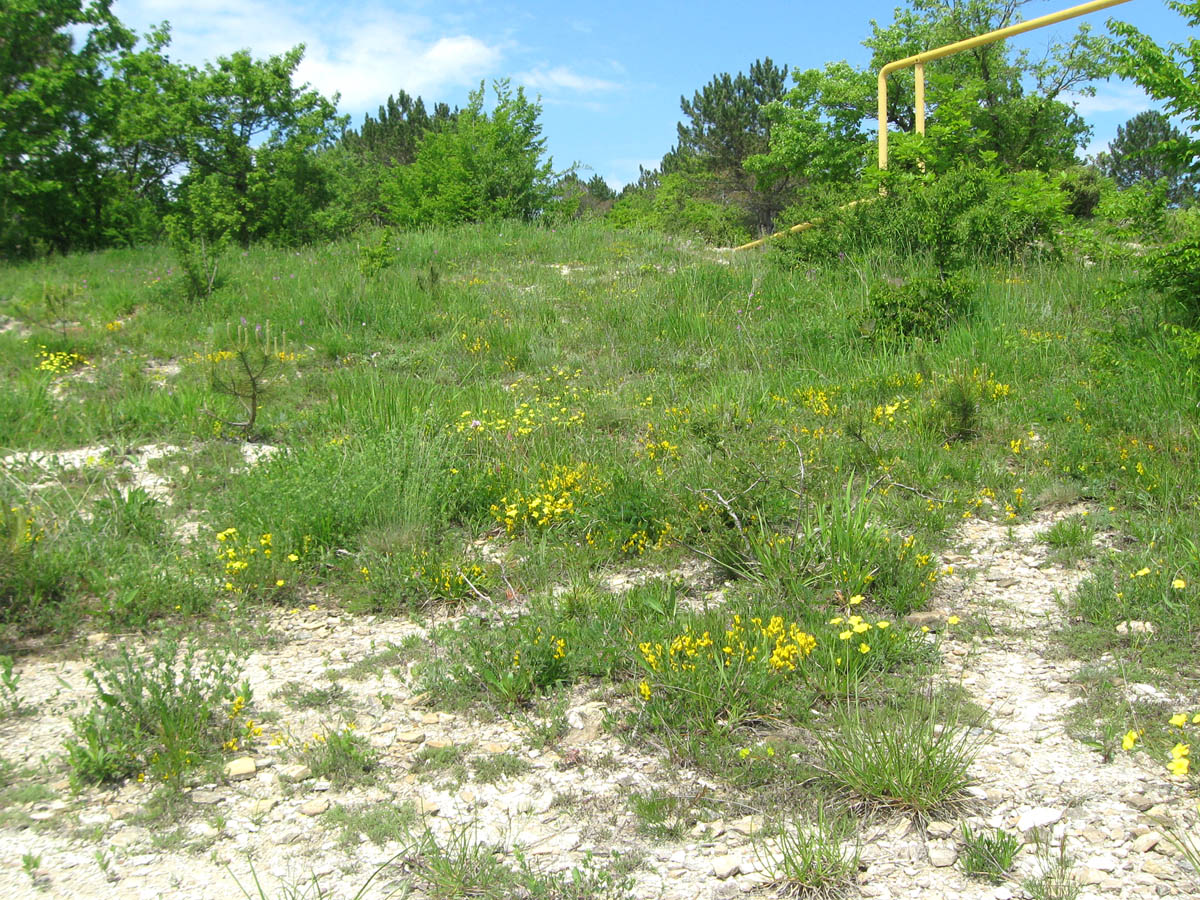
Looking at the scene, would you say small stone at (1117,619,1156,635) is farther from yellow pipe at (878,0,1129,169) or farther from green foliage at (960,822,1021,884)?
yellow pipe at (878,0,1129,169)

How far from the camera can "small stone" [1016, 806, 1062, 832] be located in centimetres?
257

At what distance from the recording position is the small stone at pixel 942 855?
248cm

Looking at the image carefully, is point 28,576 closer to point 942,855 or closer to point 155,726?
point 155,726

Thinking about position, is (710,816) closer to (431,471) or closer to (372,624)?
(372,624)

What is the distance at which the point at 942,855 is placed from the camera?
251 centimetres

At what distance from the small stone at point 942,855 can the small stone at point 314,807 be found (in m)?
1.86

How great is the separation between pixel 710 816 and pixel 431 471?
9.77ft

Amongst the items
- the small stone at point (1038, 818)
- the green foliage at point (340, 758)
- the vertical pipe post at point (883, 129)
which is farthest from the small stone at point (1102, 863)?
the vertical pipe post at point (883, 129)

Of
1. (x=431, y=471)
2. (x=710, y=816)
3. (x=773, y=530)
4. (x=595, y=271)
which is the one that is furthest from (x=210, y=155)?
(x=710, y=816)

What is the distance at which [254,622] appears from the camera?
424 centimetres

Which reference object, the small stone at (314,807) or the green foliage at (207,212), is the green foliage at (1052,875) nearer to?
the small stone at (314,807)

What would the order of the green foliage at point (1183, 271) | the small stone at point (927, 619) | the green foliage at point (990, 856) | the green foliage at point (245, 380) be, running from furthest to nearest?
the green foliage at point (245, 380)
the green foliage at point (1183, 271)
the small stone at point (927, 619)
the green foliage at point (990, 856)

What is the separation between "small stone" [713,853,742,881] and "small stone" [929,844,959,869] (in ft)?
1.78

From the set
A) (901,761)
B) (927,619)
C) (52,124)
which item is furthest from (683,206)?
(901,761)
